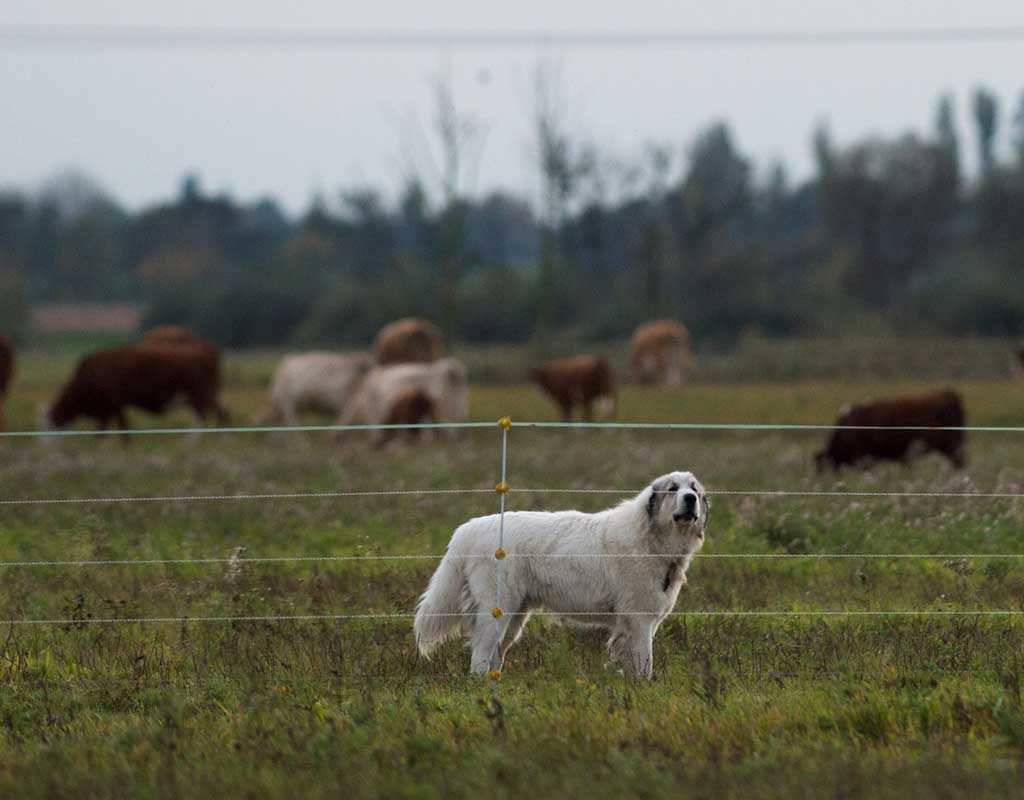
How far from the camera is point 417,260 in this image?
83250 millimetres

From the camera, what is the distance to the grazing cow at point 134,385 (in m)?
30.1

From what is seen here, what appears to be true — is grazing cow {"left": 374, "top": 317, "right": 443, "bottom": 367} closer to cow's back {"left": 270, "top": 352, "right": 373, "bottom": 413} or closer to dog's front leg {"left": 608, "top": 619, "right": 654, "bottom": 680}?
cow's back {"left": 270, "top": 352, "right": 373, "bottom": 413}

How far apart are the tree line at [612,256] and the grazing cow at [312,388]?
18655 mm

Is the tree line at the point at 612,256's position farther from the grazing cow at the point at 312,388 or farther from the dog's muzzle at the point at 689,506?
the dog's muzzle at the point at 689,506

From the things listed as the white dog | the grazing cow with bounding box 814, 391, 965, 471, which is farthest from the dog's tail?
the grazing cow with bounding box 814, 391, 965, 471

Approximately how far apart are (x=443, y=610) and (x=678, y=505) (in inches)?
66.1

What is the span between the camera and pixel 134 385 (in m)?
30.6

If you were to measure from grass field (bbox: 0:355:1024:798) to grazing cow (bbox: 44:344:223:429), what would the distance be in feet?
39.8

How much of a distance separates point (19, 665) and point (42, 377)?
4776cm

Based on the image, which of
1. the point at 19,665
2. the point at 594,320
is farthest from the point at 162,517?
the point at 594,320

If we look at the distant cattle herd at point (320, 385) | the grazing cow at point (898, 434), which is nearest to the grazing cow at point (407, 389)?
the distant cattle herd at point (320, 385)

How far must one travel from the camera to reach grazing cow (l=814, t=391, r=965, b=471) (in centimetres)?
2012

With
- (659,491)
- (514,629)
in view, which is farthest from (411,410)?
(659,491)

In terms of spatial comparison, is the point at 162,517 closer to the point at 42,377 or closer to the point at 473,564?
the point at 473,564
